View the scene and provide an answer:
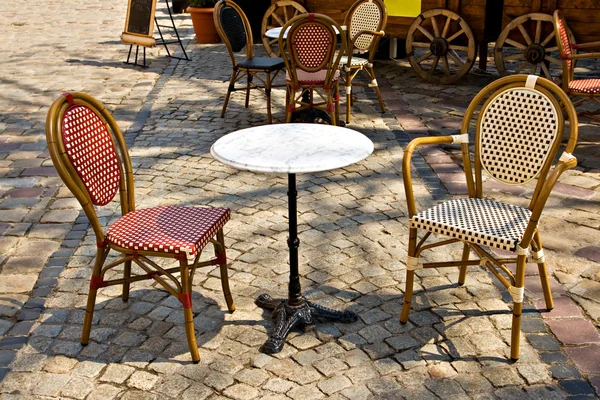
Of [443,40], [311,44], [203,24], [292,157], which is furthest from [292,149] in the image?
[203,24]

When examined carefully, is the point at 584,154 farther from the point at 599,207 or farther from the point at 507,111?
the point at 507,111

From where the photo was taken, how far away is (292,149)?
3898mm

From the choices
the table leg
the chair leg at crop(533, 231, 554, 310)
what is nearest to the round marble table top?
the table leg

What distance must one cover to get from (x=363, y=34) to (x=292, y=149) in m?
4.67

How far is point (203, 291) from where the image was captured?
455cm

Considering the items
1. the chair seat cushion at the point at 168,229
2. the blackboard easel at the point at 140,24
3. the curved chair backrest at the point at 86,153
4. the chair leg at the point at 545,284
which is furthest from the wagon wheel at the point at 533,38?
the curved chair backrest at the point at 86,153

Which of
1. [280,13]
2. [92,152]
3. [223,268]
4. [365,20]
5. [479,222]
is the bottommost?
[223,268]

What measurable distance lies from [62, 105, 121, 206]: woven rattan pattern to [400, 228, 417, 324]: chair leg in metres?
1.56

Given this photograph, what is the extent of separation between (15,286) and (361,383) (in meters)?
2.28

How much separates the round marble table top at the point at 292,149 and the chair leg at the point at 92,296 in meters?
0.75

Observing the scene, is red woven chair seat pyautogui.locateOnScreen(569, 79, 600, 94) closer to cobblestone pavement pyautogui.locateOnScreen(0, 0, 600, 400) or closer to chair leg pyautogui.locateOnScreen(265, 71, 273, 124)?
cobblestone pavement pyautogui.locateOnScreen(0, 0, 600, 400)

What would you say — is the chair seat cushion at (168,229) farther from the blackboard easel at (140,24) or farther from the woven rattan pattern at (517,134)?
the blackboard easel at (140,24)

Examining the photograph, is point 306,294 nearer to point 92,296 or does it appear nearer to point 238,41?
point 92,296

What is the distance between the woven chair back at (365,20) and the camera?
26.9 ft
